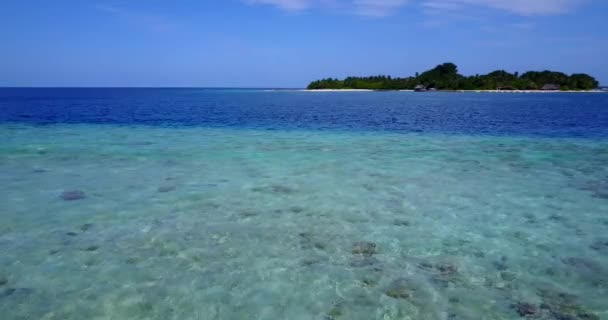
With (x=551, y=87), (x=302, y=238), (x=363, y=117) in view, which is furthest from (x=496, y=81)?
(x=302, y=238)

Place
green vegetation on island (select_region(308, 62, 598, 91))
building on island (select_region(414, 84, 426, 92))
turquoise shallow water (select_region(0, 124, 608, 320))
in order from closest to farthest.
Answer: turquoise shallow water (select_region(0, 124, 608, 320)) → green vegetation on island (select_region(308, 62, 598, 91)) → building on island (select_region(414, 84, 426, 92))

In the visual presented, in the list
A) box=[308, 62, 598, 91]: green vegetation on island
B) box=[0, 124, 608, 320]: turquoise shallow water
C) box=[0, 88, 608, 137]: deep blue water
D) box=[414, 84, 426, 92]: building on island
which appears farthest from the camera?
box=[414, 84, 426, 92]: building on island

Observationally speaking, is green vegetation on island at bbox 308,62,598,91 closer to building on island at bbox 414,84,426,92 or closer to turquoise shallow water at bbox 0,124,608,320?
building on island at bbox 414,84,426,92

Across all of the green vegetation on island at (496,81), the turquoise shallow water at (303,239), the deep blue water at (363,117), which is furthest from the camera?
the green vegetation on island at (496,81)

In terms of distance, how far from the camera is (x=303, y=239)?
812 centimetres

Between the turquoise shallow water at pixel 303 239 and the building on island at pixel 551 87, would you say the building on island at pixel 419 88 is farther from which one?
the turquoise shallow water at pixel 303 239

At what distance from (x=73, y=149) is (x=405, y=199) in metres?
15.8

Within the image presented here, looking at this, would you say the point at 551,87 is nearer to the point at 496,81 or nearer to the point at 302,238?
the point at 496,81

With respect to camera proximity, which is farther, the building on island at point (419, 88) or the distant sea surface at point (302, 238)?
the building on island at point (419, 88)

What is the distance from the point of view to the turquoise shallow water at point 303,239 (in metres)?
5.72

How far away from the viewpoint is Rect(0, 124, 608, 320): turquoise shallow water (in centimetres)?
572

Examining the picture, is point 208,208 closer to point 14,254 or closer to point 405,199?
point 14,254

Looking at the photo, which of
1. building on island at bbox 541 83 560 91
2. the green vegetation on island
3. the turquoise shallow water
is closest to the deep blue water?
the turquoise shallow water

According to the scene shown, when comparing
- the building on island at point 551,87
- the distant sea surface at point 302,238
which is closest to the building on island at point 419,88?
the building on island at point 551,87
